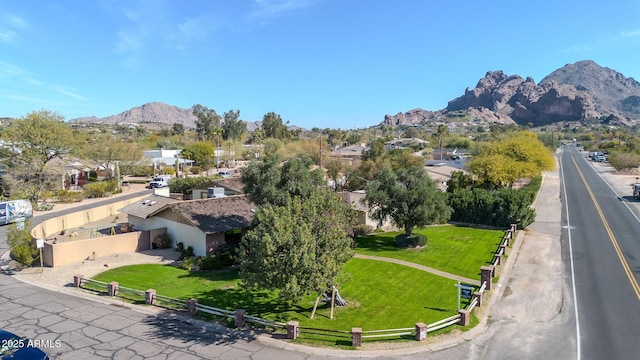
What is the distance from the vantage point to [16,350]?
14.1 meters

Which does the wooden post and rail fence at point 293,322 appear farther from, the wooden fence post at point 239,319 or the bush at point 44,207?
the bush at point 44,207

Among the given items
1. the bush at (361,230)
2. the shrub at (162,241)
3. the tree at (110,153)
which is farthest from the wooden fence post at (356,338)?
the tree at (110,153)

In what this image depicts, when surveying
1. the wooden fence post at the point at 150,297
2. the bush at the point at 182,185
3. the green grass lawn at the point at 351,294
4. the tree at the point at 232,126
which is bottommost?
the green grass lawn at the point at 351,294

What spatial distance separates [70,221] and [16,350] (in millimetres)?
27255

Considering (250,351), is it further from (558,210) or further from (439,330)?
(558,210)

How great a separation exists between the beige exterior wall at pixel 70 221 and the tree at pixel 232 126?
81.7 m

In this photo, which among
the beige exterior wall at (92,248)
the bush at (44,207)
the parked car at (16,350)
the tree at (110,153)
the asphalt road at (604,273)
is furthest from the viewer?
the tree at (110,153)

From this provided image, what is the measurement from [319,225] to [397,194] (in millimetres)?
13545

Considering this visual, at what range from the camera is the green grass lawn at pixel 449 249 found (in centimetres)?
2819

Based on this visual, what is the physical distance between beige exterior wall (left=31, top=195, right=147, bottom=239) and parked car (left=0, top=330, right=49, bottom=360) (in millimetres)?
18245

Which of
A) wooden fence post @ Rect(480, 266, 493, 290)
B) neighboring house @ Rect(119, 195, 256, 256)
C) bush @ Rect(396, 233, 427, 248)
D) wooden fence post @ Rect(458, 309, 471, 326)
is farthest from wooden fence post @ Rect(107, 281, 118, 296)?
wooden fence post @ Rect(480, 266, 493, 290)

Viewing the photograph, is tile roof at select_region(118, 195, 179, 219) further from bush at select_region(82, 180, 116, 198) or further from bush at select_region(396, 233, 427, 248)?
bush at select_region(82, 180, 116, 198)

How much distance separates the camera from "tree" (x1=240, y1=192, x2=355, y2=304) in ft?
56.2

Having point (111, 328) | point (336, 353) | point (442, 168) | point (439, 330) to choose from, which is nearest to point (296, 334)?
point (336, 353)
